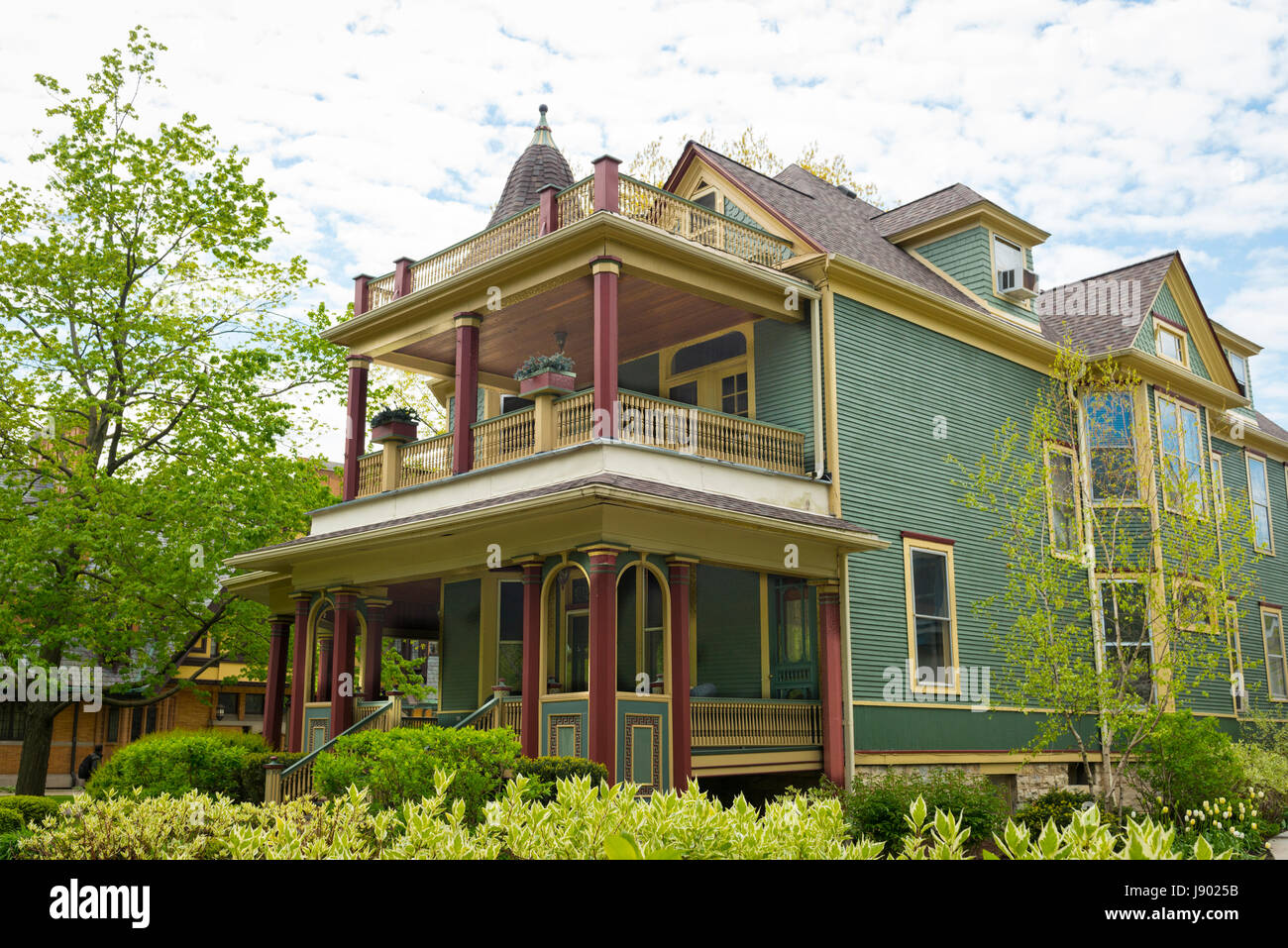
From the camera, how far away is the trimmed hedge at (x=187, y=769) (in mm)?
16094

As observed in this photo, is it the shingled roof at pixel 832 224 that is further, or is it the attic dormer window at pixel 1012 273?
the attic dormer window at pixel 1012 273

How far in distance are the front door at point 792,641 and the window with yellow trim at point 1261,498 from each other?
14312 millimetres

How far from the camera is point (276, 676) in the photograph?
67.9ft

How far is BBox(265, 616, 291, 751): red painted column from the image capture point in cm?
2019

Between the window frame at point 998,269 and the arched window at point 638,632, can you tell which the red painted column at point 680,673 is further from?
the window frame at point 998,269

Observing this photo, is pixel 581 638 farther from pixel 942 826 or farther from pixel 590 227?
pixel 942 826

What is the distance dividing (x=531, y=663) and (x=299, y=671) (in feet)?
21.8

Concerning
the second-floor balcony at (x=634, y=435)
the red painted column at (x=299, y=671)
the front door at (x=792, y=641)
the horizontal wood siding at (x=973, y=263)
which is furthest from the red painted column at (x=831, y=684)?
the red painted column at (x=299, y=671)

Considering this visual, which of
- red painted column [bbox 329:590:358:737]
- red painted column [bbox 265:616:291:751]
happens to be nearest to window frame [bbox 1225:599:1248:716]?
red painted column [bbox 329:590:358:737]

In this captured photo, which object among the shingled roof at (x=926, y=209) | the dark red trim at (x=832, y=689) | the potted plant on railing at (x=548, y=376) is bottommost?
the dark red trim at (x=832, y=689)

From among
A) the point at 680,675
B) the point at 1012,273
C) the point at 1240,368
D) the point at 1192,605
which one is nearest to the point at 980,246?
the point at 1012,273

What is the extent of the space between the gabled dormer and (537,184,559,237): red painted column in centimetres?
889

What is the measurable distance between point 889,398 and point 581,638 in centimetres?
652

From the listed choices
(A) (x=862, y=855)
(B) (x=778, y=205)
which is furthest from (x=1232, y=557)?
(A) (x=862, y=855)
